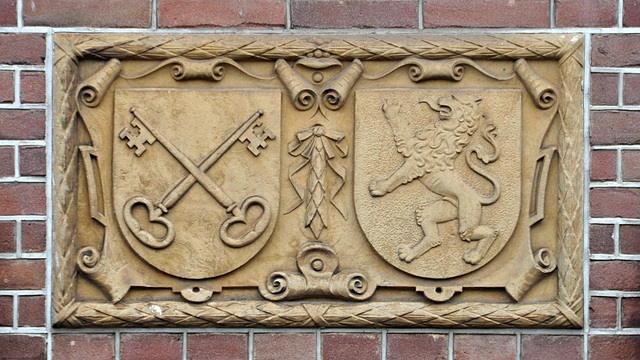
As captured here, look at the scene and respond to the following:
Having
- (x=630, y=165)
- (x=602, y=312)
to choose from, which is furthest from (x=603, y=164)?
(x=602, y=312)

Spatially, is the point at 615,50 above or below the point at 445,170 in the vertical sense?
above

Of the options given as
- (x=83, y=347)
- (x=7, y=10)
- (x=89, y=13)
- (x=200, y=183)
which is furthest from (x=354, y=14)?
(x=83, y=347)

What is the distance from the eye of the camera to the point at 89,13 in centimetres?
233

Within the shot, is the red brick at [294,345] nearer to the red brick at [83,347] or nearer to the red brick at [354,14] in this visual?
the red brick at [83,347]

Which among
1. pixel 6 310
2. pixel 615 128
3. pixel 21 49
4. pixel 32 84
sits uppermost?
pixel 21 49

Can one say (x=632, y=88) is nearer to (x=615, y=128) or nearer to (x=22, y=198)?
(x=615, y=128)

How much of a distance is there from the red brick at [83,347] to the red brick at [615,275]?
139 cm

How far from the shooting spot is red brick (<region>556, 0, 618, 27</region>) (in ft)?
7.59

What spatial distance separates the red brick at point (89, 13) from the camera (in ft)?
7.64

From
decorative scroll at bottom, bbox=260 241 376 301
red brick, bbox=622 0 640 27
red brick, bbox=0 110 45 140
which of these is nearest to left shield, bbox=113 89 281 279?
decorative scroll at bottom, bbox=260 241 376 301

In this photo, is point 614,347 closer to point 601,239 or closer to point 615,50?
point 601,239

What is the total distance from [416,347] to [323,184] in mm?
534

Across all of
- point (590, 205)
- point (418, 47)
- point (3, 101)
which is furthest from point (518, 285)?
point (3, 101)

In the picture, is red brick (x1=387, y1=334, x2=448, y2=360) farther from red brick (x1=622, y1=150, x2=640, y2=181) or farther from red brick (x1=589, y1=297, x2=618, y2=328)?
red brick (x1=622, y1=150, x2=640, y2=181)
